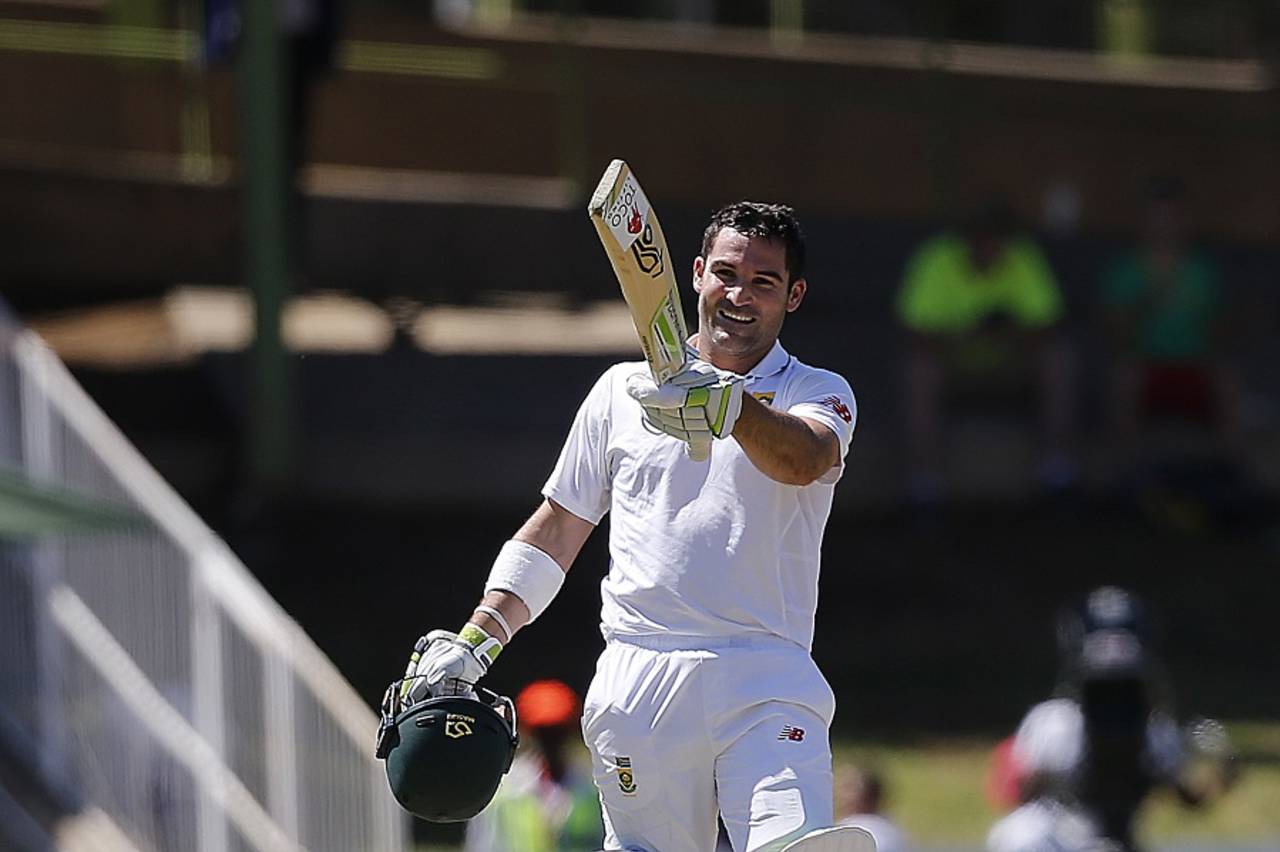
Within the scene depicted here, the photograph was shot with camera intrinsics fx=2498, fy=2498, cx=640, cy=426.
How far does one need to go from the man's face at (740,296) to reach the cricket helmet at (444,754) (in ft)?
3.11

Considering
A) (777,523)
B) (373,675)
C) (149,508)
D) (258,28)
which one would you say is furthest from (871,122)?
(777,523)

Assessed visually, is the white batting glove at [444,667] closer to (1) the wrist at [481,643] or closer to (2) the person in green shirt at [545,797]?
(1) the wrist at [481,643]

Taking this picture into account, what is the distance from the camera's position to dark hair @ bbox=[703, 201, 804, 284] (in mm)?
5395

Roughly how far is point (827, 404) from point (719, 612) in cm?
51

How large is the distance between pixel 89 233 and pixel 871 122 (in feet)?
18.6

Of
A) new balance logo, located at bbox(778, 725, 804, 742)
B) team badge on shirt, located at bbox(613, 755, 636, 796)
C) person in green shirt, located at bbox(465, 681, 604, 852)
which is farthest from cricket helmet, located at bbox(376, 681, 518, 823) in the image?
person in green shirt, located at bbox(465, 681, 604, 852)

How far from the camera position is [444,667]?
534 centimetres

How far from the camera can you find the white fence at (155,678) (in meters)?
9.65

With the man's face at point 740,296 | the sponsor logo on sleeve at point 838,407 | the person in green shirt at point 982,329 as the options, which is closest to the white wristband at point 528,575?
the man's face at point 740,296

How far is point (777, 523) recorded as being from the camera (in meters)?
5.49

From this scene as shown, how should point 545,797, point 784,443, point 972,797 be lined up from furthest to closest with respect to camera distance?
1. point 972,797
2. point 545,797
3. point 784,443

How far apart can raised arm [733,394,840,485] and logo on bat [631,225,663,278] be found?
1.04 feet

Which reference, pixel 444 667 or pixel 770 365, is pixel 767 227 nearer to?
pixel 770 365

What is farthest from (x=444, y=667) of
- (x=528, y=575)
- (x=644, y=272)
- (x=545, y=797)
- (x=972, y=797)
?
(x=972, y=797)
